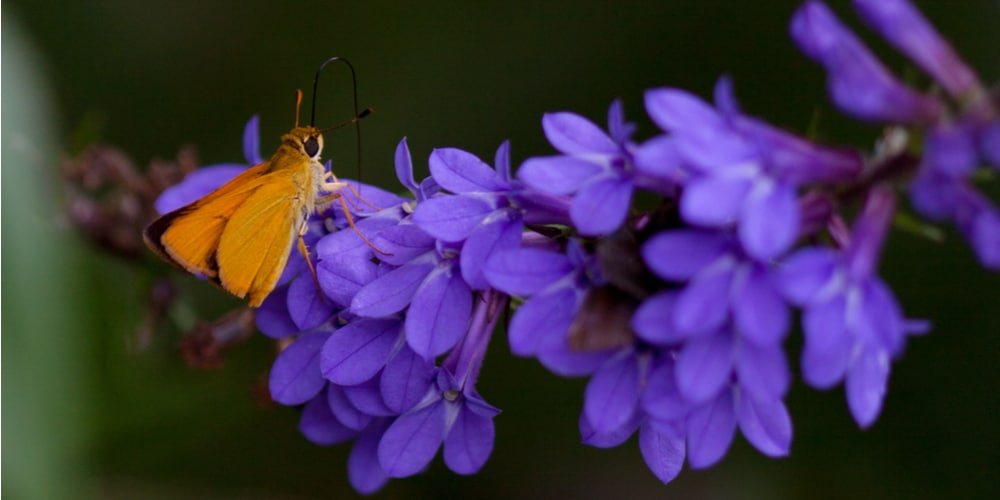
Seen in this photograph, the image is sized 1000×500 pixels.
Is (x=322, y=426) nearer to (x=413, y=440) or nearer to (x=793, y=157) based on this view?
(x=413, y=440)

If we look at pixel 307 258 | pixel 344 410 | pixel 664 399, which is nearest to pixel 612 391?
pixel 664 399

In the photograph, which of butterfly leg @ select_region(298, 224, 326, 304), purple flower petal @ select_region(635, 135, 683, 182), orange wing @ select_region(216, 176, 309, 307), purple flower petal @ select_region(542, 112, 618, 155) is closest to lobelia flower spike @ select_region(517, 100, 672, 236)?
purple flower petal @ select_region(542, 112, 618, 155)

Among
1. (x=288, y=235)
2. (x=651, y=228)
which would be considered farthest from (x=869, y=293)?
(x=288, y=235)

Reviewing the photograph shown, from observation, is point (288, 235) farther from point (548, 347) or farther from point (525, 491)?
point (525, 491)

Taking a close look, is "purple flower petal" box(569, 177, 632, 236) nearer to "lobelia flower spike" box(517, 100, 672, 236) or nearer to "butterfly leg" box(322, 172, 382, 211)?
"lobelia flower spike" box(517, 100, 672, 236)

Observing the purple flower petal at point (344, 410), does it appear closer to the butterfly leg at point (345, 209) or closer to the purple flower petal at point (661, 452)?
the butterfly leg at point (345, 209)
